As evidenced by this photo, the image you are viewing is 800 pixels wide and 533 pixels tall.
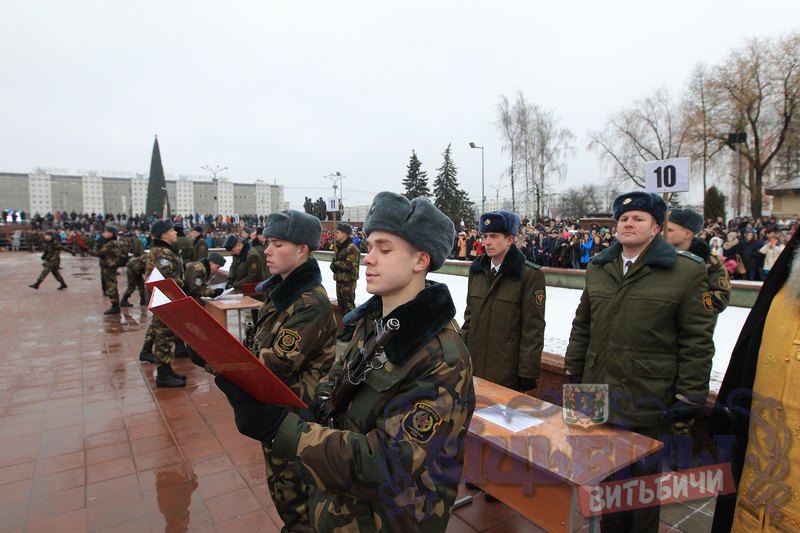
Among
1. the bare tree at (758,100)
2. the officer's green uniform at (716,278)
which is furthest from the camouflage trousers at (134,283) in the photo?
the bare tree at (758,100)

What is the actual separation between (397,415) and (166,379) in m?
5.26

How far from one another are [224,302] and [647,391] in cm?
538

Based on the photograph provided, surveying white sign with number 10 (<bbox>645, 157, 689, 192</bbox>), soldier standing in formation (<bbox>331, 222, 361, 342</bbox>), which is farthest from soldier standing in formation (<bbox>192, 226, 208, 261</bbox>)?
white sign with number 10 (<bbox>645, 157, 689, 192</bbox>)

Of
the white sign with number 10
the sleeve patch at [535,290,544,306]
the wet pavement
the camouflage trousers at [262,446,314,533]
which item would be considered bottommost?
the wet pavement

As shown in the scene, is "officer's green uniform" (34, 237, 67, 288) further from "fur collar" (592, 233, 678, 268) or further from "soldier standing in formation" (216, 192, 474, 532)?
"fur collar" (592, 233, 678, 268)

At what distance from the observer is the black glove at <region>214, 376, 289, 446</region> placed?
146 cm

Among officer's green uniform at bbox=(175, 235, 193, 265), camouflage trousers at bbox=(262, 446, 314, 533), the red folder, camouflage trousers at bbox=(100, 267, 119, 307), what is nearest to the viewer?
the red folder

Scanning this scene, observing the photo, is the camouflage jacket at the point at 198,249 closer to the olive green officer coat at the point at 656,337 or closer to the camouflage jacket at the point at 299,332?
the camouflage jacket at the point at 299,332

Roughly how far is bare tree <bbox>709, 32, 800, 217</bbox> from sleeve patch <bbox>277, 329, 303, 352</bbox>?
1139 inches

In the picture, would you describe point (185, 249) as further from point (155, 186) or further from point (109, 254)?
point (155, 186)

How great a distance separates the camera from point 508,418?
2.44 meters

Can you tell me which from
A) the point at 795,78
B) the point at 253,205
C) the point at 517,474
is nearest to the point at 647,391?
the point at 517,474

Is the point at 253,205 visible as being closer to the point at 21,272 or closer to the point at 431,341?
the point at 21,272

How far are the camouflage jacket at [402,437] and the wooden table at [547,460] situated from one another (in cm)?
66
